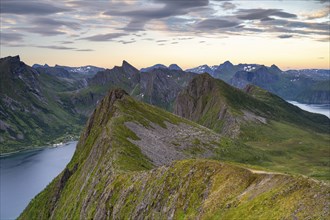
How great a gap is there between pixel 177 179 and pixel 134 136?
8573cm

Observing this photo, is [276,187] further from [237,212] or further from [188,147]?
[188,147]

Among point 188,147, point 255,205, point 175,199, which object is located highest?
point 255,205

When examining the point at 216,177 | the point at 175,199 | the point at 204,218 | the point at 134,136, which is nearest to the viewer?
the point at 204,218

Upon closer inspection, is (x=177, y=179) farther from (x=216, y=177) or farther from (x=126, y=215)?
(x=126, y=215)

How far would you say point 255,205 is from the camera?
2067 inches

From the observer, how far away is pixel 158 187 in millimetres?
79938

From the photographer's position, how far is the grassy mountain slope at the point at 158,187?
A: 51.4 meters

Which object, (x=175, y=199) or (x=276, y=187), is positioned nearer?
(x=276, y=187)

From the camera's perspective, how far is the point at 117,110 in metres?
192

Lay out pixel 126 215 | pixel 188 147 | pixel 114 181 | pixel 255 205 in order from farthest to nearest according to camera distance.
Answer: pixel 188 147 < pixel 114 181 < pixel 126 215 < pixel 255 205

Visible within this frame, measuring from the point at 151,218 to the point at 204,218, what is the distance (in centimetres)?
1993

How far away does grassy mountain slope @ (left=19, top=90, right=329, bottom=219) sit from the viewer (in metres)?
51.4

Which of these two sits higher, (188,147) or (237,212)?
(237,212)

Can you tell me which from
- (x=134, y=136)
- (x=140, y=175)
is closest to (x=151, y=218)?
(x=140, y=175)
